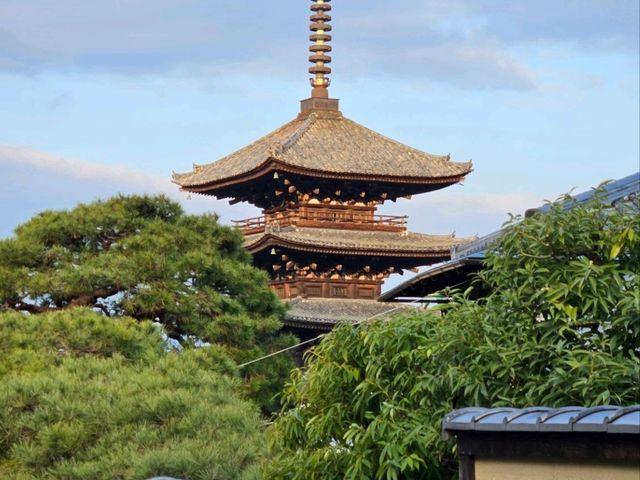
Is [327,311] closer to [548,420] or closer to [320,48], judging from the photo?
[320,48]

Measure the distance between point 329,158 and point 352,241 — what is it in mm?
2617

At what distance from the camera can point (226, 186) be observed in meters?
47.1

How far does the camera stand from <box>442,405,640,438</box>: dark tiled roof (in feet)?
31.1

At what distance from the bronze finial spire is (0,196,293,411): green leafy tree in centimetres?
1565

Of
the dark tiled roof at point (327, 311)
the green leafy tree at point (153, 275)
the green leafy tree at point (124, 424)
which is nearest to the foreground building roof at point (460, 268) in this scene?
the green leafy tree at point (124, 424)

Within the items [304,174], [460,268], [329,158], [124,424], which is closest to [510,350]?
[460,268]

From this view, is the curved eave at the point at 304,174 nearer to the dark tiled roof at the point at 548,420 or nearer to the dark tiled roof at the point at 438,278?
the dark tiled roof at the point at 438,278

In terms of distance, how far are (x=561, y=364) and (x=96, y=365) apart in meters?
10.9

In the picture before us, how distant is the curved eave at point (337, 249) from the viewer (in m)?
43.8

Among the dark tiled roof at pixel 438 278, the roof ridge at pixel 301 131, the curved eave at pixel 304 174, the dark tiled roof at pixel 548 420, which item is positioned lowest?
the dark tiled roof at pixel 548 420

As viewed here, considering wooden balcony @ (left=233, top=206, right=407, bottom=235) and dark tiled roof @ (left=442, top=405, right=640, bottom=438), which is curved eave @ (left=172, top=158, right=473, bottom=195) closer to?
wooden balcony @ (left=233, top=206, right=407, bottom=235)

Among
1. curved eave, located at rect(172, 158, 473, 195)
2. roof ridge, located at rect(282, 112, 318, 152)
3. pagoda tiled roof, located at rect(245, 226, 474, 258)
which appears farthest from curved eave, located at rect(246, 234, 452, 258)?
roof ridge, located at rect(282, 112, 318, 152)

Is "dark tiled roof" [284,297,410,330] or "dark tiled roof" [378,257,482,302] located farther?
"dark tiled roof" [284,297,410,330]

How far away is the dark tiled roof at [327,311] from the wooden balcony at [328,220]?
2.27 m
